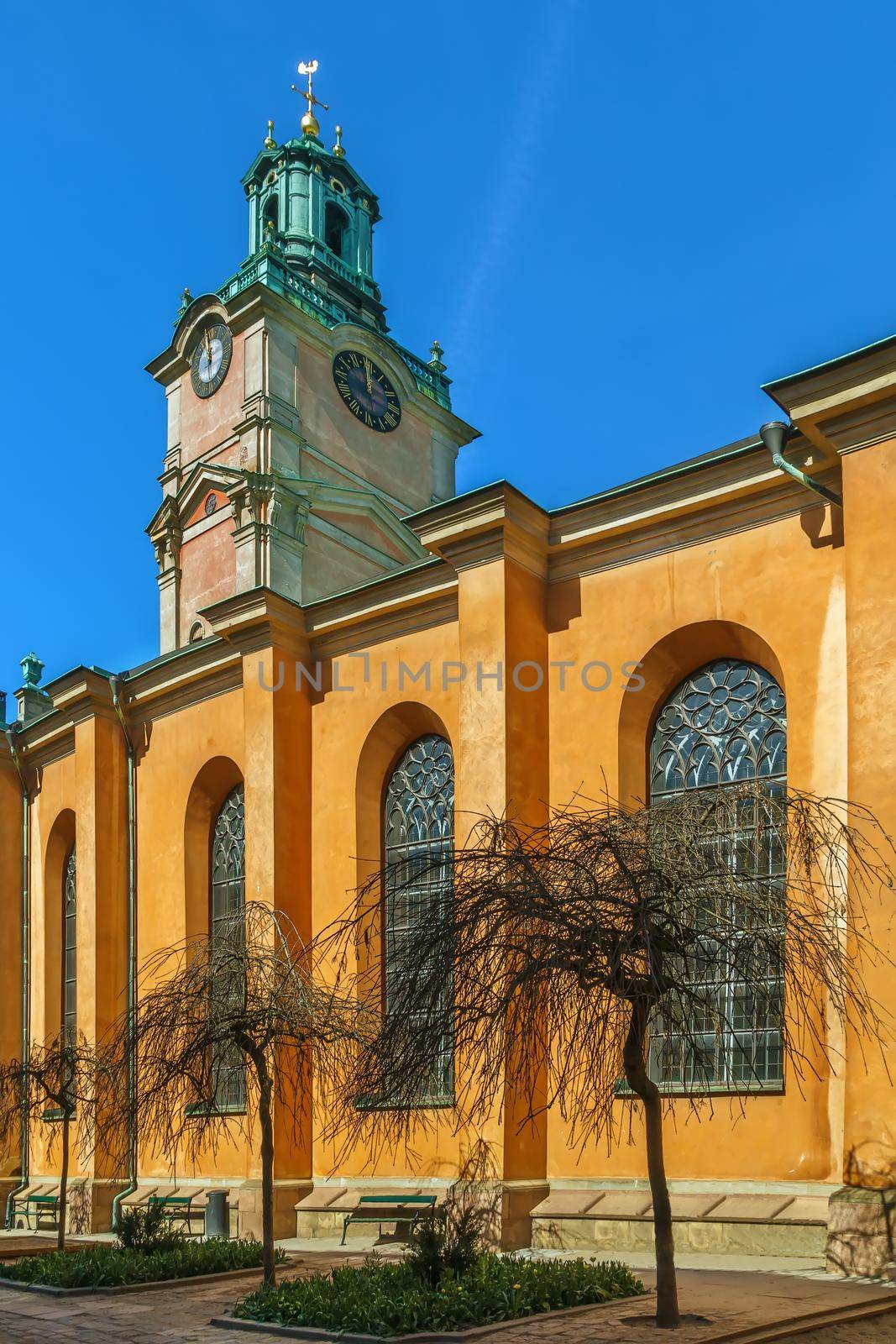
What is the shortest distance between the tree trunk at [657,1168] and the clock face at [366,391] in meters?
26.3

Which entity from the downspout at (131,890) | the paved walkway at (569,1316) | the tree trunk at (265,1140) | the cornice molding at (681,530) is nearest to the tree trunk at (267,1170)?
the tree trunk at (265,1140)

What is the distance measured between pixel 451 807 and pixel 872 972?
7088mm

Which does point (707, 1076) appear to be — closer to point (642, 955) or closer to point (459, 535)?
point (642, 955)

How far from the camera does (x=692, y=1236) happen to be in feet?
42.6

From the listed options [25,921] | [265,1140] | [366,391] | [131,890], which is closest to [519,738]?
[265,1140]

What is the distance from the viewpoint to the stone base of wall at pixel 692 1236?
12234 mm

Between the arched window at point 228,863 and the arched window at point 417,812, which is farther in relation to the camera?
the arched window at point 228,863

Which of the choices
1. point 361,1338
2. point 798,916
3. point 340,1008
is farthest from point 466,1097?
point 798,916

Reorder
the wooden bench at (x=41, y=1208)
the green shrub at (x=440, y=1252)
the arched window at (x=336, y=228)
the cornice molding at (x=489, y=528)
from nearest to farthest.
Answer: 1. the green shrub at (x=440, y=1252)
2. the cornice molding at (x=489, y=528)
3. the wooden bench at (x=41, y=1208)
4. the arched window at (x=336, y=228)

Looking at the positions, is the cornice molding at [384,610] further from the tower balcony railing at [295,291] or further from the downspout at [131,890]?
the tower balcony railing at [295,291]

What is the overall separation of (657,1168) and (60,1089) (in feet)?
34.2

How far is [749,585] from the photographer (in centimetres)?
1437

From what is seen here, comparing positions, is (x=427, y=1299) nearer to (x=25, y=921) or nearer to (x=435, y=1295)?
(x=435, y=1295)

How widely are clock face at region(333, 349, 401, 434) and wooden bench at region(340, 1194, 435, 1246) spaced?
2216 centimetres
